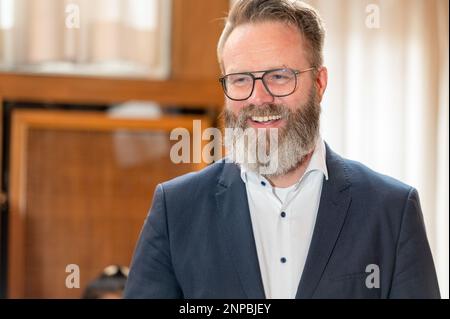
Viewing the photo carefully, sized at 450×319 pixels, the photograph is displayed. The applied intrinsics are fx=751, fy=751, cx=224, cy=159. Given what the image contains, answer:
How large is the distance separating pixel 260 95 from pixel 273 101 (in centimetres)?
2

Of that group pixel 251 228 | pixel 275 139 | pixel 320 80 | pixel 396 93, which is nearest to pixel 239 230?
pixel 251 228

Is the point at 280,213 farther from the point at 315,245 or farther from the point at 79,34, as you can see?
the point at 79,34

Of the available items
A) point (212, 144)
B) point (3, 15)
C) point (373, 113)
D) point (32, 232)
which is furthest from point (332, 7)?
point (32, 232)

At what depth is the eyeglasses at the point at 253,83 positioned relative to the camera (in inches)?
35.5

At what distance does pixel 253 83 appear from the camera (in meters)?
0.90

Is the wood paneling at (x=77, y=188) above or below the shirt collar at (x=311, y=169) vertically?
below

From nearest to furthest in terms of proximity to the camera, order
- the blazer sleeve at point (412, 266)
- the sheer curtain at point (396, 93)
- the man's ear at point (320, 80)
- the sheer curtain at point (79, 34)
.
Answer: the blazer sleeve at point (412, 266), the man's ear at point (320, 80), the sheer curtain at point (396, 93), the sheer curtain at point (79, 34)

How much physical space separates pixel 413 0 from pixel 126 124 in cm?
101

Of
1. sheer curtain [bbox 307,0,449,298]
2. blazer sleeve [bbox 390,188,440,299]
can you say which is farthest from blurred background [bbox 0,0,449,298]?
blazer sleeve [bbox 390,188,440,299]

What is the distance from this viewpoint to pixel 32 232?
231 centimetres

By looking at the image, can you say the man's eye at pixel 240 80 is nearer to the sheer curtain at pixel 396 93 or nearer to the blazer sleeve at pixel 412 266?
the blazer sleeve at pixel 412 266

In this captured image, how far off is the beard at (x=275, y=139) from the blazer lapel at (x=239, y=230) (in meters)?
0.03

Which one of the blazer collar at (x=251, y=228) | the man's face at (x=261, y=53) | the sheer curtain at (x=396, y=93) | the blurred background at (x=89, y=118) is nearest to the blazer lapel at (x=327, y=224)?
the blazer collar at (x=251, y=228)
